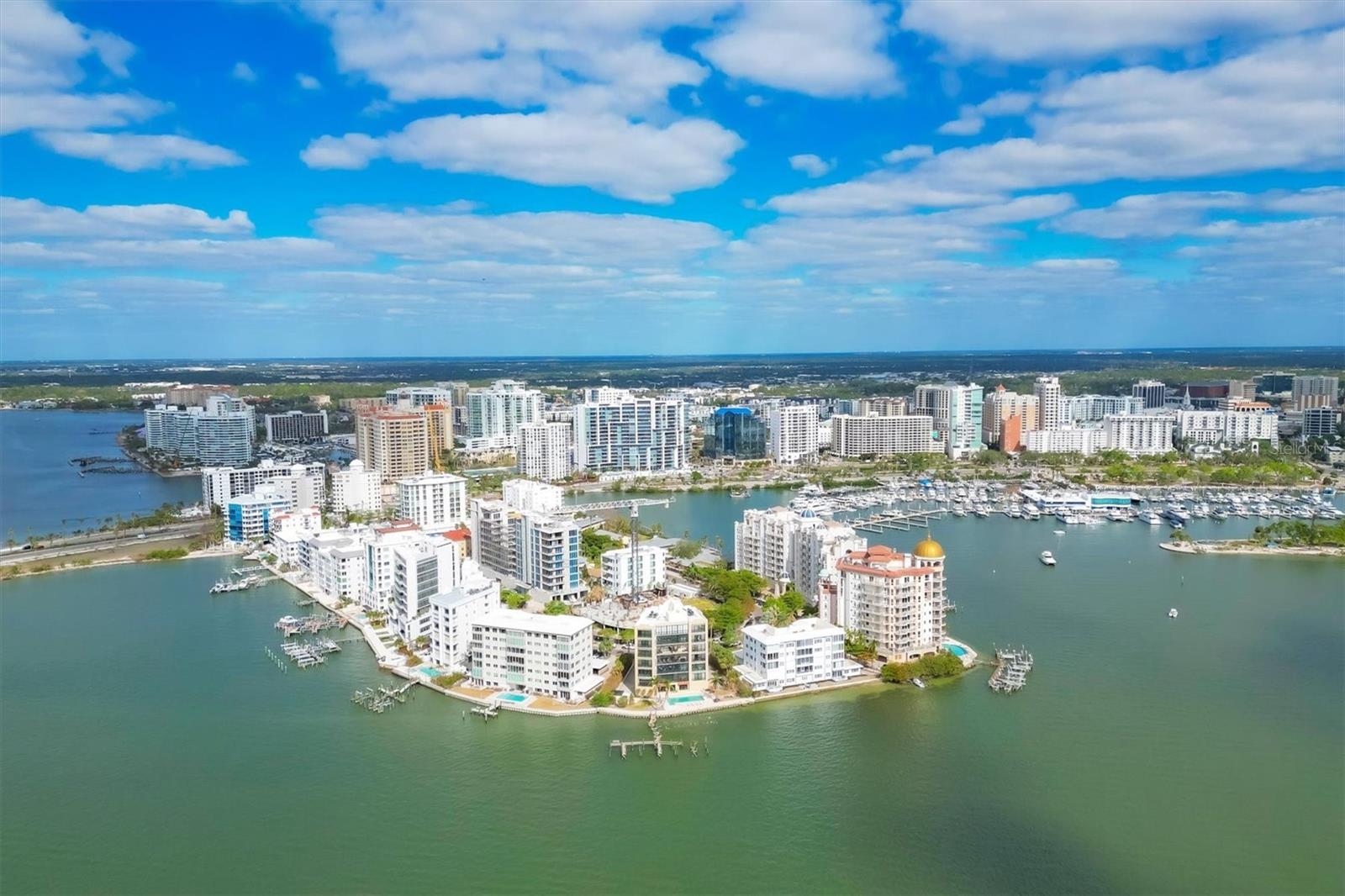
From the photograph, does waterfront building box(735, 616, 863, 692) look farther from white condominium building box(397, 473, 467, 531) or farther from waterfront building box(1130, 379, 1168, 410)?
waterfront building box(1130, 379, 1168, 410)

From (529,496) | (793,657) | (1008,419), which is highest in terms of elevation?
(1008,419)

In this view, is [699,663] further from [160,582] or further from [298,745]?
[160,582]

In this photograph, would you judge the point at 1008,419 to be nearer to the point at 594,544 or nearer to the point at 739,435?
the point at 739,435

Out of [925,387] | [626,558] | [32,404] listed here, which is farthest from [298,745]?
[32,404]

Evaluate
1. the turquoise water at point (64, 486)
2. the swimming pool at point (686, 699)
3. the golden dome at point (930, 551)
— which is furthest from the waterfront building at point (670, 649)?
the turquoise water at point (64, 486)

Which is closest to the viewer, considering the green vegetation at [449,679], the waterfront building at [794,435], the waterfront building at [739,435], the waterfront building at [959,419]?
the green vegetation at [449,679]

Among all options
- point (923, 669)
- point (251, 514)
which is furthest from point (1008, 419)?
point (251, 514)

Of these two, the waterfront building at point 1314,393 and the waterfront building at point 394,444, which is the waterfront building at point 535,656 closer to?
the waterfront building at point 394,444
